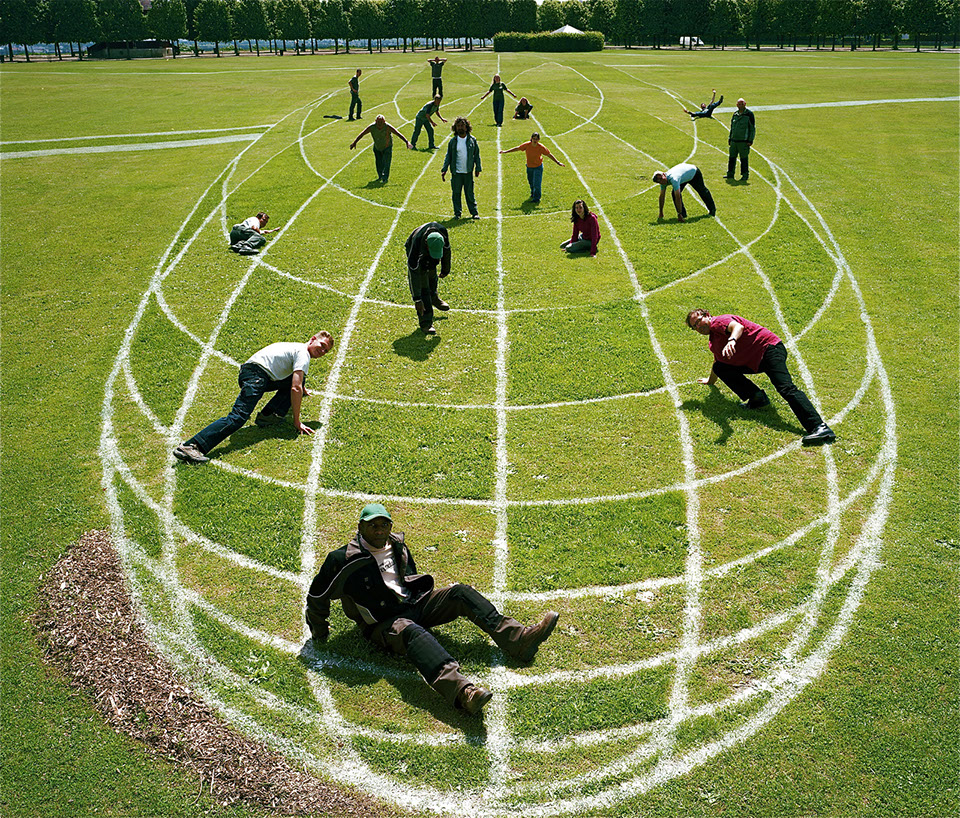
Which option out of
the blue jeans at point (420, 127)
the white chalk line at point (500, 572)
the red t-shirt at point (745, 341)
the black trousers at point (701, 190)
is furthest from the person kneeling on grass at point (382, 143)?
the red t-shirt at point (745, 341)

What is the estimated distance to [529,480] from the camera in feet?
34.8

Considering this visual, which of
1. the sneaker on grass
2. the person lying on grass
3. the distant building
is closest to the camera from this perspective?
the sneaker on grass

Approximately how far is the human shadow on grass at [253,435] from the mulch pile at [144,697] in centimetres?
249

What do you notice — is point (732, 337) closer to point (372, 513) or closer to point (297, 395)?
point (297, 395)

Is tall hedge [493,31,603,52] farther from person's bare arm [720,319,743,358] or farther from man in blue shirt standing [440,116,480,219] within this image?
person's bare arm [720,319,743,358]

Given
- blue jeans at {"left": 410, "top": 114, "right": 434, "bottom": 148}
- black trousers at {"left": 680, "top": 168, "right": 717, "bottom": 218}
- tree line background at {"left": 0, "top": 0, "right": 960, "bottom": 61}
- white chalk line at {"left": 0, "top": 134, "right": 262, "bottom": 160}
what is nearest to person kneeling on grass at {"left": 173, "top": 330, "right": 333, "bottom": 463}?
black trousers at {"left": 680, "top": 168, "right": 717, "bottom": 218}

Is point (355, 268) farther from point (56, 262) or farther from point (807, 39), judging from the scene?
point (807, 39)

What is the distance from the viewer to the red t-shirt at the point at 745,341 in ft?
37.8

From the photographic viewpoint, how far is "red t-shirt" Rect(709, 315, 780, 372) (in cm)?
1151

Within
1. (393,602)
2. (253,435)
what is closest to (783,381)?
(393,602)

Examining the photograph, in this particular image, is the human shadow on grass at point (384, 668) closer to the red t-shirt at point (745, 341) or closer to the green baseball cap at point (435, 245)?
the red t-shirt at point (745, 341)

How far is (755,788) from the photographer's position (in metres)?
6.50

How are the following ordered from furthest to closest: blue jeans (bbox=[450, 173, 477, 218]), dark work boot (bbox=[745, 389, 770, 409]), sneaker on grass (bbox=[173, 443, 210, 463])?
blue jeans (bbox=[450, 173, 477, 218])
dark work boot (bbox=[745, 389, 770, 409])
sneaker on grass (bbox=[173, 443, 210, 463])

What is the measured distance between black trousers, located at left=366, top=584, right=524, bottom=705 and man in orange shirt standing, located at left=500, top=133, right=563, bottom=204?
15.1 metres
